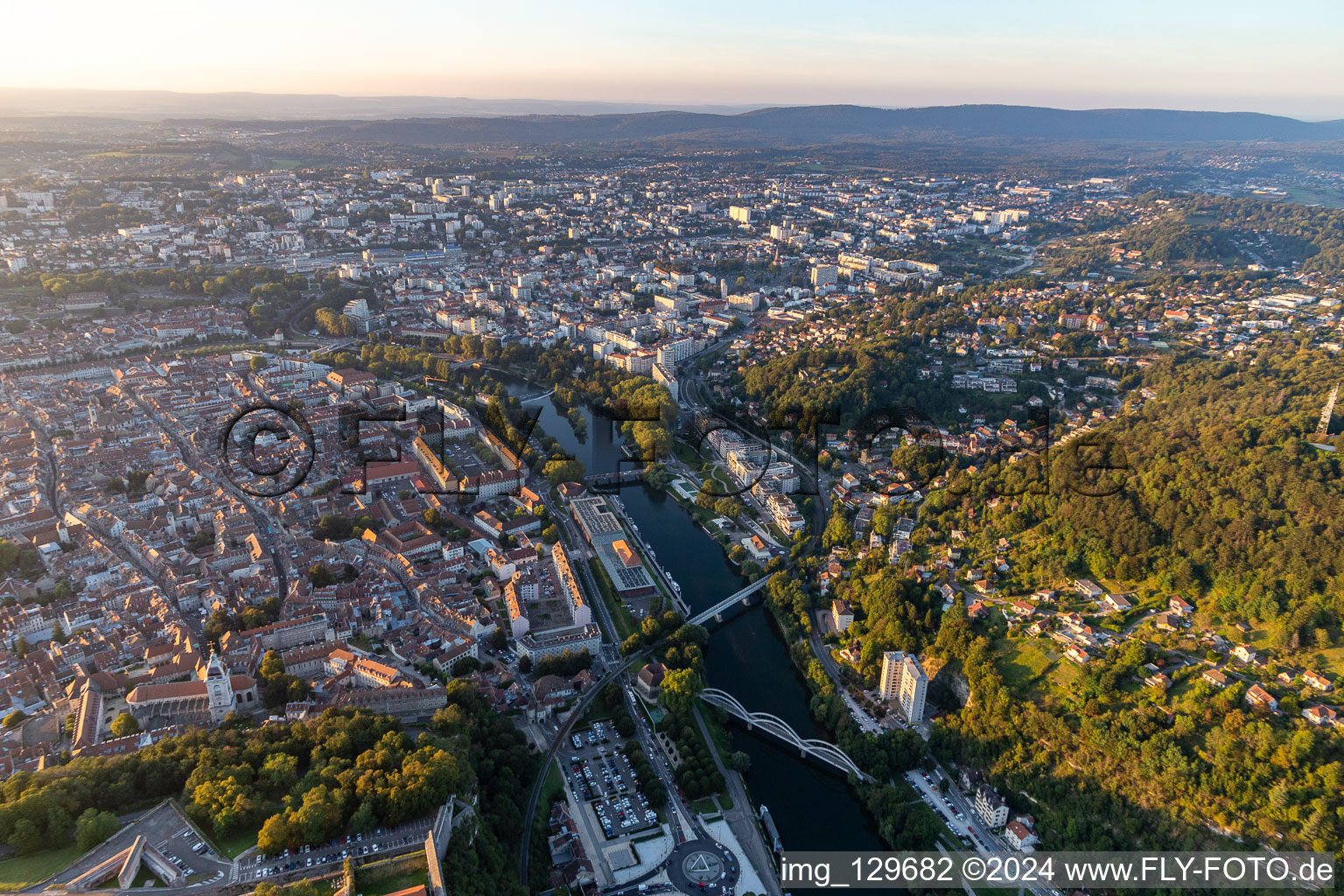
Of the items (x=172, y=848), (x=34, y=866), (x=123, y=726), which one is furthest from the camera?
(x=123, y=726)

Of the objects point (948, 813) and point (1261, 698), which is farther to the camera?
point (948, 813)

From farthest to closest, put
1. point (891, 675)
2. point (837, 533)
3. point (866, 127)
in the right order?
point (866, 127) < point (837, 533) < point (891, 675)

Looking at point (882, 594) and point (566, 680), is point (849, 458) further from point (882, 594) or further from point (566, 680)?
point (566, 680)

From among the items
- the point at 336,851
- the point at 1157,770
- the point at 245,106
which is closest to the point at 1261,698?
the point at 1157,770

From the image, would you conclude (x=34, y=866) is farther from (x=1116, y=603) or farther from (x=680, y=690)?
(x=1116, y=603)

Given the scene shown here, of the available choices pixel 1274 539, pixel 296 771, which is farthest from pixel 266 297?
pixel 1274 539

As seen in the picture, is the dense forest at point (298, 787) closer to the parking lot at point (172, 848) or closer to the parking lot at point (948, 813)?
the parking lot at point (172, 848)
